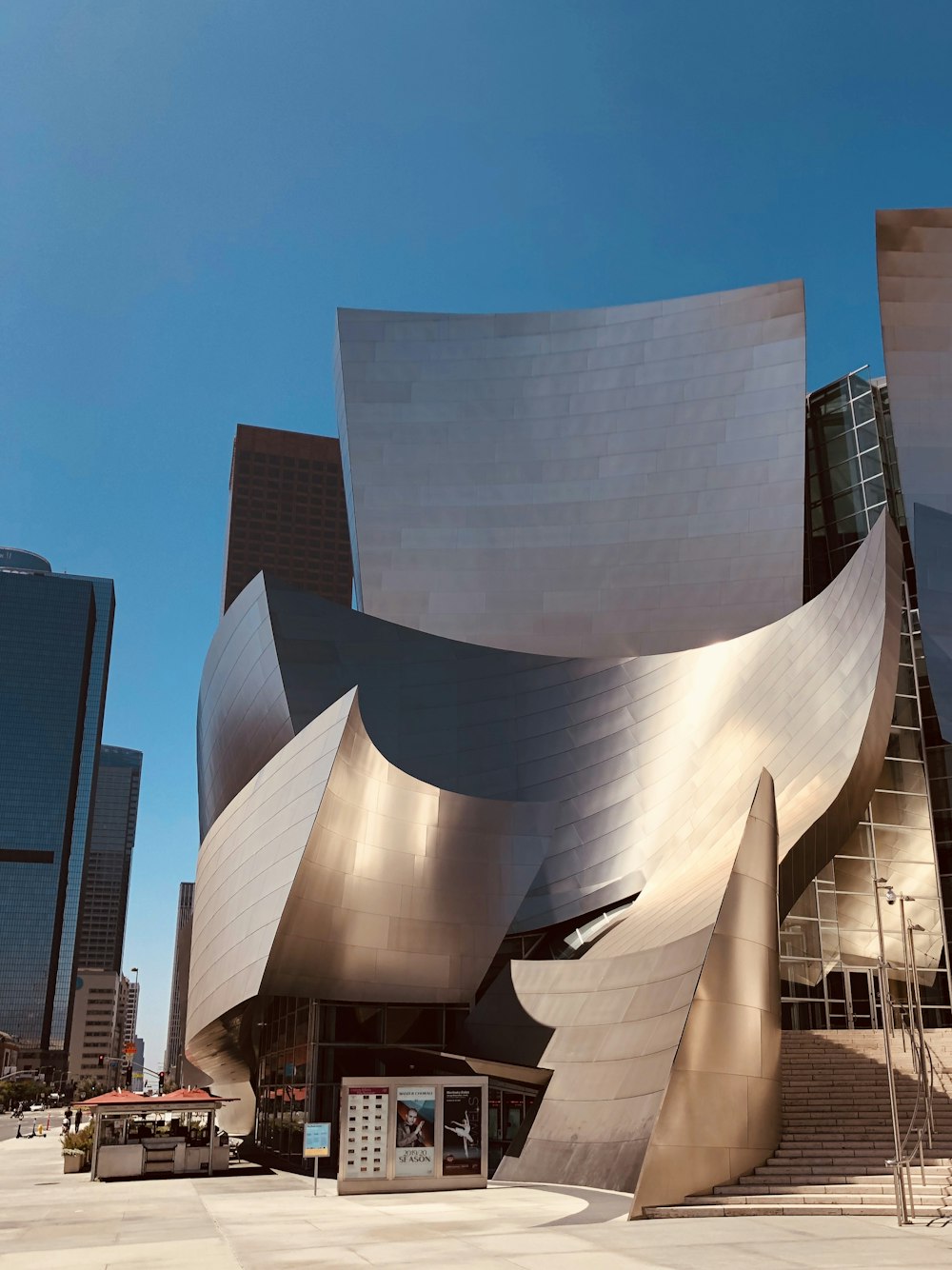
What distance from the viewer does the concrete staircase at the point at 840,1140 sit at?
41.9 ft

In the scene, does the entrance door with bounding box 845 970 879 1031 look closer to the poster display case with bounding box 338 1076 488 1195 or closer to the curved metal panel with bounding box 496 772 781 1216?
the curved metal panel with bounding box 496 772 781 1216

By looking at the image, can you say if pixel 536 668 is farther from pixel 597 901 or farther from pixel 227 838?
pixel 227 838

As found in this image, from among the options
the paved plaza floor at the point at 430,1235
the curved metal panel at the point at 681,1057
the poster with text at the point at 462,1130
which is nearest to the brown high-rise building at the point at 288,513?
the curved metal panel at the point at 681,1057

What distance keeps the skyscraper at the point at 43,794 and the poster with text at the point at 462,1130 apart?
159759mm

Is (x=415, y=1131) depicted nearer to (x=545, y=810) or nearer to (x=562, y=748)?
(x=545, y=810)

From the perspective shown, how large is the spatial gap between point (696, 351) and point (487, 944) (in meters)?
20.6

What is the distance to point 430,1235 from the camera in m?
10.8

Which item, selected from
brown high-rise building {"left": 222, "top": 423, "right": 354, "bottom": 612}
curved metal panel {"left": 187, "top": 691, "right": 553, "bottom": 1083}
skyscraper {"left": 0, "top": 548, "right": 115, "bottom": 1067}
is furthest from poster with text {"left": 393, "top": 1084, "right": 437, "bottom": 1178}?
skyscraper {"left": 0, "top": 548, "right": 115, "bottom": 1067}

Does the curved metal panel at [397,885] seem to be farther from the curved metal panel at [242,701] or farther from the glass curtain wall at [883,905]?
the glass curtain wall at [883,905]

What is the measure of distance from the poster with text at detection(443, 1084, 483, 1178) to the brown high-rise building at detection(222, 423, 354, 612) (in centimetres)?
11871

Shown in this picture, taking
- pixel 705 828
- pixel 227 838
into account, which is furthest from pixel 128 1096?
pixel 705 828

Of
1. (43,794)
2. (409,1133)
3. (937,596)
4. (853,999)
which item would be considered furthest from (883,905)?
(43,794)

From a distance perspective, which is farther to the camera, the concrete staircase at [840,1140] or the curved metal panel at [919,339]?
the curved metal panel at [919,339]

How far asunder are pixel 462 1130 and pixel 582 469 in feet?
75.7
